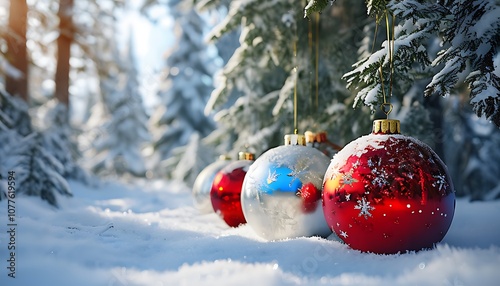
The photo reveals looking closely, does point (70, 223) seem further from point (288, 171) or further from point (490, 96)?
point (490, 96)

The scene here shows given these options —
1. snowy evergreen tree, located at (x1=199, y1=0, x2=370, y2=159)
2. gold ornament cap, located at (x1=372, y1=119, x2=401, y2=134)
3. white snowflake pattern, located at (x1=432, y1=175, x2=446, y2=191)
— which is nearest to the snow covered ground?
white snowflake pattern, located at (x1=432, y1=175, x2=446, y2=191)

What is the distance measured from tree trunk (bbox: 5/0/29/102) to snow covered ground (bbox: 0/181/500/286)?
598 centimetres

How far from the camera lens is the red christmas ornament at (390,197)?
10.1ft

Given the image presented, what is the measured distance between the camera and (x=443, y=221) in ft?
10.4

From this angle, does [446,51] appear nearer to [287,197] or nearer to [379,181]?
[379,181]

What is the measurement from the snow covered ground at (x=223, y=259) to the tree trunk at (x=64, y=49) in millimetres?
8469

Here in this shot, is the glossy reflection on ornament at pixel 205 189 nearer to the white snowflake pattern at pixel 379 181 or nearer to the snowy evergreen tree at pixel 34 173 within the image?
the snowy evergreen tree at pixel 34 173

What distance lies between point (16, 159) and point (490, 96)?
640cm

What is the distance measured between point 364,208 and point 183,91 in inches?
753

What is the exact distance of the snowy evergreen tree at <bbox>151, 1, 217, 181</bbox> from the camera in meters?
21.4

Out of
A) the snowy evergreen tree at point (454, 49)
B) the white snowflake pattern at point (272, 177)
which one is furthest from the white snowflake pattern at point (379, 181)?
the white snowflake pattern at point (272, 177)

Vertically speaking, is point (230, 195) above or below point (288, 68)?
below

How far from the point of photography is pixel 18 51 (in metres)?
9.72

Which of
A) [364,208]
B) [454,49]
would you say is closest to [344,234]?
[364,208]
